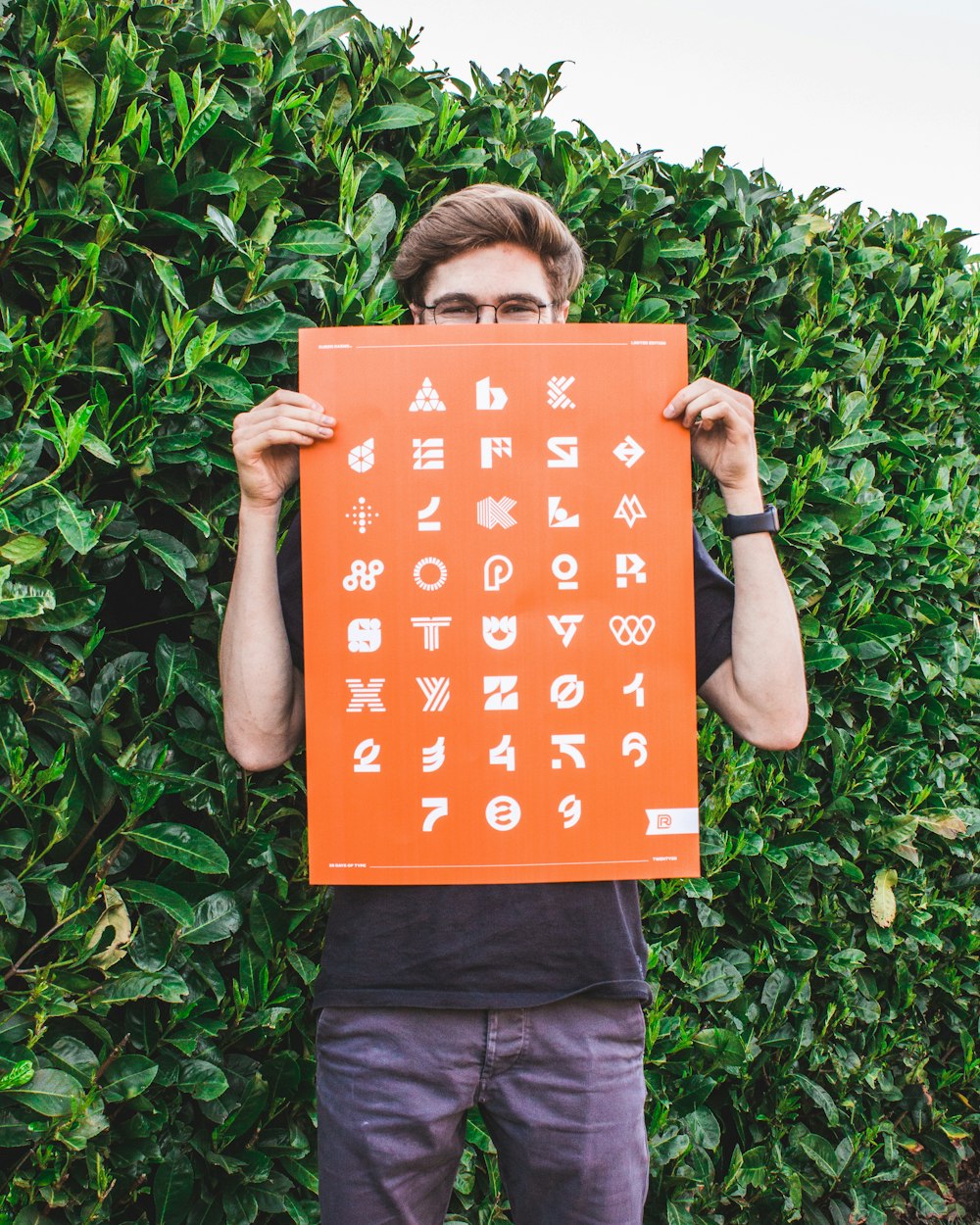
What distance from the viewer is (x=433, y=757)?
4.98ft

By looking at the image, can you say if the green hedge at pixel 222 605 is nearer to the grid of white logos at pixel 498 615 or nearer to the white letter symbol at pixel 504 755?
the grid of white logos at pixel 498 615

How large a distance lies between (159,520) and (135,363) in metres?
0.33

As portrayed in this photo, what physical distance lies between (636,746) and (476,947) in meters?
0.40

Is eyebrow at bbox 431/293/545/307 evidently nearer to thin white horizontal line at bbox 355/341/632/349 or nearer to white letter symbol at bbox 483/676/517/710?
thin white horizontal line at bbox 355/341/632/349

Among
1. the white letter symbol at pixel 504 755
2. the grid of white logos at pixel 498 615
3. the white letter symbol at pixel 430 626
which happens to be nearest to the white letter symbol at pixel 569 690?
the grid of white logos at pixel 498 615

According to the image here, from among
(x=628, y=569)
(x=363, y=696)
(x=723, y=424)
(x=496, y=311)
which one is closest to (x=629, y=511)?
(x=628, y=569)

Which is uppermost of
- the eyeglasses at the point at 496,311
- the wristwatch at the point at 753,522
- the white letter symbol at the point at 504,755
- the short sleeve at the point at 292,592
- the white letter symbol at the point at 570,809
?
the eyeglasses at the point at 496,311

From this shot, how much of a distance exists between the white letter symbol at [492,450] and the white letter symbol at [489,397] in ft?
0.17

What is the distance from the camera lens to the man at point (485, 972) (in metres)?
1.41

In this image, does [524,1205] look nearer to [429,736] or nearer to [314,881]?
[314,881]

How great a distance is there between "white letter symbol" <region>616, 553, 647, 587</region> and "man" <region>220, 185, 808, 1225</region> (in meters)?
0.12

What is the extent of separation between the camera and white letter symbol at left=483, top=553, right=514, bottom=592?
153cm

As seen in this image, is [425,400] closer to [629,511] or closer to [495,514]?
[495,514]

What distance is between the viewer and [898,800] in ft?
10.3
